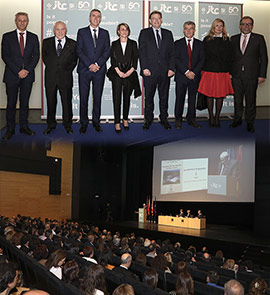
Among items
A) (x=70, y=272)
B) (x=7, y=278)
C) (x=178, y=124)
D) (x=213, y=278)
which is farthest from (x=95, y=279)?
(x=178, y=124)

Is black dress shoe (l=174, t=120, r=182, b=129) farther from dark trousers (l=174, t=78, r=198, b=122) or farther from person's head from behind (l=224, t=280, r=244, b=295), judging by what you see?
person's head from behind (l=224, t=280, r=244, b=295)

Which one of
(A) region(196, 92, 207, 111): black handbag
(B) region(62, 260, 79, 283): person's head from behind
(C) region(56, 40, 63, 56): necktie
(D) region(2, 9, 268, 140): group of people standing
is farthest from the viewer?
(A) region(196, 92, 207, 111): black handbag

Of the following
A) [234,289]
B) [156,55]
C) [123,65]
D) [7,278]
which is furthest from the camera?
[123,65]

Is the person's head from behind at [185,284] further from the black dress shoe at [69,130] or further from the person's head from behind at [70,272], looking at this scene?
the black dress shoe at [69,130]

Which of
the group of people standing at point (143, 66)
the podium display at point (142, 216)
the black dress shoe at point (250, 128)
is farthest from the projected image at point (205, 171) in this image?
the group of people standing at point (143, 66)

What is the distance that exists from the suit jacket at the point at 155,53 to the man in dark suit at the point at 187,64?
1.01ft

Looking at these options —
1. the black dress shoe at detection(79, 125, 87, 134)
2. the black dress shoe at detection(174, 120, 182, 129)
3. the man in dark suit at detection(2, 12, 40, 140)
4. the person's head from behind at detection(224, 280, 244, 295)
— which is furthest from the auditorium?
the black dress shoe at detection(79, 125, 87, 134)

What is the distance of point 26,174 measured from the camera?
840 inches

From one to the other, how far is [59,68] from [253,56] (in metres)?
5.45

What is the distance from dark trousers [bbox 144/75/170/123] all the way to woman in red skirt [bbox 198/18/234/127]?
1.03 metres

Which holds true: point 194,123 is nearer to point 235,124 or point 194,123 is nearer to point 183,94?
point 183,94

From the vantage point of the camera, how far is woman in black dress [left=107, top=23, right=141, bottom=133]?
12.8 m

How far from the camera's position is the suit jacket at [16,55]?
509 inches

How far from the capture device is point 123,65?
1280 cm
